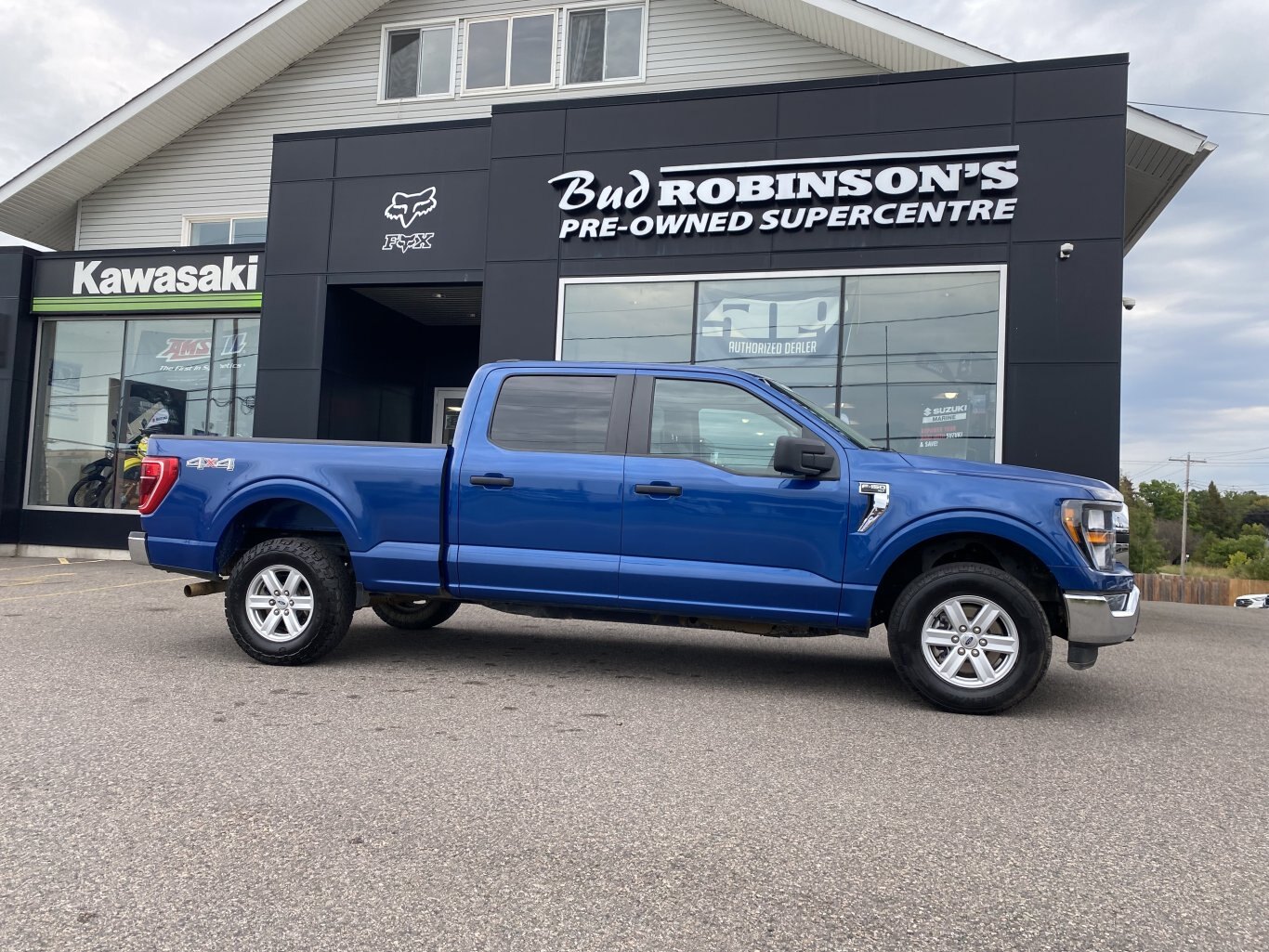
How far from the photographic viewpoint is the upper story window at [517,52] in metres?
14.3

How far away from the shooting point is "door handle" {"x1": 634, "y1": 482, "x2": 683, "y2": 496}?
212 inches

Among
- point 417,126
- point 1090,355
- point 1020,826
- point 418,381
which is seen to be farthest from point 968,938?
point 418,381

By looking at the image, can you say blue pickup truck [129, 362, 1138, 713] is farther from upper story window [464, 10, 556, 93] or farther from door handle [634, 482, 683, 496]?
upper story window [464, 10, 556, 93]

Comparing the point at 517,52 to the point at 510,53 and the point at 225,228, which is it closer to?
the point at 510,53

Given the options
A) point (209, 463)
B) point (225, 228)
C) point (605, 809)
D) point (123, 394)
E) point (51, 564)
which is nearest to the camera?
point (605, 809)

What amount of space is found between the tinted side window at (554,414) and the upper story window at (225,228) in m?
12.0

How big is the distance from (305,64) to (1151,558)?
6292cm

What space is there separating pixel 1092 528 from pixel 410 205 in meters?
10.0

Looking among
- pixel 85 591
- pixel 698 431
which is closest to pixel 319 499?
pixel 698 431

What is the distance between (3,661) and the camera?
19.2 feet

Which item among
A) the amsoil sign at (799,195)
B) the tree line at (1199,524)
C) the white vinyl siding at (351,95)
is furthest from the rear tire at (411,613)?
the tree line at (1199,524)

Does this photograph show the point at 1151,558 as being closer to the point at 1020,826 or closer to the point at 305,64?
the point at 305,64

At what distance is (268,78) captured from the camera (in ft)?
51.9

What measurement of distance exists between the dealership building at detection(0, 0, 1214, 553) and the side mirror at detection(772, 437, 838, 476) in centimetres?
565
